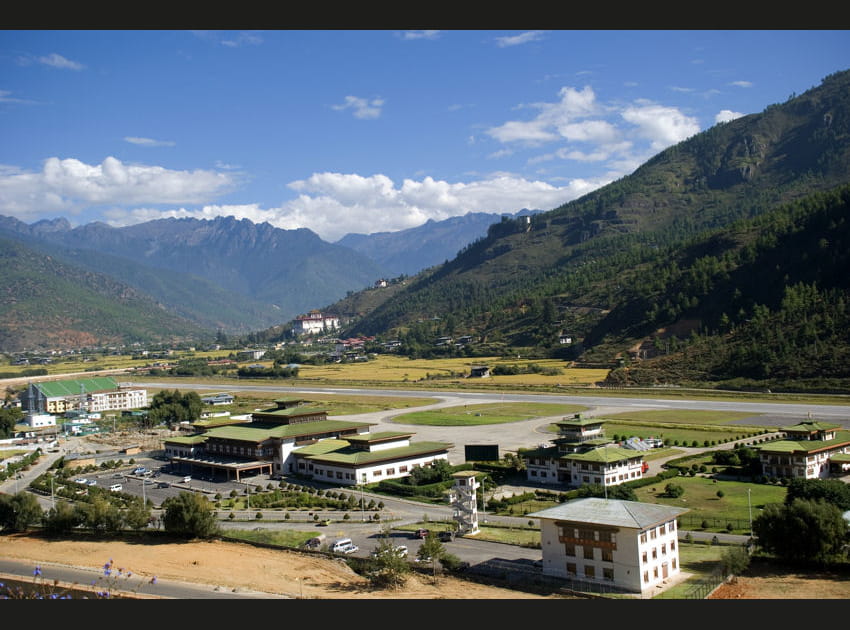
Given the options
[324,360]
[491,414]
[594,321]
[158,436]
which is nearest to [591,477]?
[491,414]

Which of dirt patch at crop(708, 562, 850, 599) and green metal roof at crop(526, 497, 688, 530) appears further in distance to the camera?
green metal roof at crop(526, 497, 688, 530)

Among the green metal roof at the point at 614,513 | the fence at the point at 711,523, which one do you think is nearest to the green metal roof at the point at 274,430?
the fence at the point at 711,523

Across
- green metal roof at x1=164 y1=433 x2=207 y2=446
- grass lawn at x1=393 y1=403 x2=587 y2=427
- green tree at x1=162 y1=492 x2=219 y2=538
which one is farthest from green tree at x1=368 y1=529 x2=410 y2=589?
grass lawn at x1=393 y1=403 x2=587 y2=427

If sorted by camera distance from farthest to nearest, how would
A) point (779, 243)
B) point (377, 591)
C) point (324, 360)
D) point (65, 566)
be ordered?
point (324, 360) < point (779, 243) < point (65, 566) < point (377, 591)

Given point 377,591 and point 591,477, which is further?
point 591,477

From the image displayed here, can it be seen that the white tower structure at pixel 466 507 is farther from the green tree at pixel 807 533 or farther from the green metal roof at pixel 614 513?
the green tree at pixel 807 533

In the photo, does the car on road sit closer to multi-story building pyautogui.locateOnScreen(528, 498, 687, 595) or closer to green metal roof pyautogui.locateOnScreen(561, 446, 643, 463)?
multi-story building pyautogui.locateOnScreen(528, 498, 687, 595)

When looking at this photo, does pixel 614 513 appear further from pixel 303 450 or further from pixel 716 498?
pixel 303 450

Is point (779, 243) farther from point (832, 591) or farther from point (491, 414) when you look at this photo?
point (832, 591)
